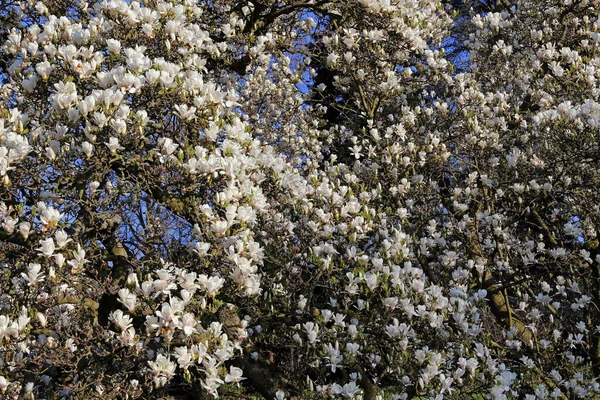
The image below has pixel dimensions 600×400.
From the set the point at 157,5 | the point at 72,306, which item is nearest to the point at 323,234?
the point at 72,306

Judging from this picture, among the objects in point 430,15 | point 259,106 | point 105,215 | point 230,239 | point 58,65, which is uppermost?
point 430,15

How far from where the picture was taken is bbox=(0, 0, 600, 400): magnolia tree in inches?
118

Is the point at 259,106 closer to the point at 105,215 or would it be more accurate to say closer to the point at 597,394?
the point at 105,215

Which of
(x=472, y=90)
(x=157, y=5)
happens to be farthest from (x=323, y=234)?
(x=472, y=90)

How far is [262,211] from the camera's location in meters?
3.49

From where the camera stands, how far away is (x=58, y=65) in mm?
3412

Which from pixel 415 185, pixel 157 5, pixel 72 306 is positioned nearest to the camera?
pixel 72 306

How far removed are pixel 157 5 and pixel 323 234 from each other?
2.15 m

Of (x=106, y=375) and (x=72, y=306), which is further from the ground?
(x=72, y=306)

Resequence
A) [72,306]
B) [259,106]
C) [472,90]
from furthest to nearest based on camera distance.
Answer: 1. [259,106]
2. [472,90]
3. [72,306]

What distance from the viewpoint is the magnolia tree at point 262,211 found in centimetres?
301

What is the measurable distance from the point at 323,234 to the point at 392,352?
3.26 ft

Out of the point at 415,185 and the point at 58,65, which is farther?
the point at 415,185

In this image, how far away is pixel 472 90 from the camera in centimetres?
618
